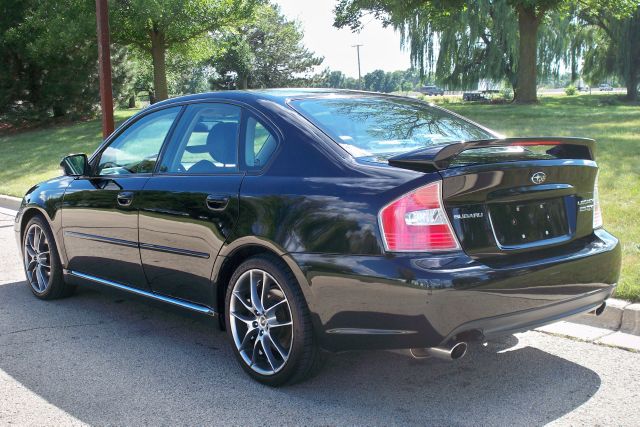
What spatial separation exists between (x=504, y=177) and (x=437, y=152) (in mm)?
382

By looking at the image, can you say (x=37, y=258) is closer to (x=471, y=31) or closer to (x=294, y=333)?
(x=294, y=333)

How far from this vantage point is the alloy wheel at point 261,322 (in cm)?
383

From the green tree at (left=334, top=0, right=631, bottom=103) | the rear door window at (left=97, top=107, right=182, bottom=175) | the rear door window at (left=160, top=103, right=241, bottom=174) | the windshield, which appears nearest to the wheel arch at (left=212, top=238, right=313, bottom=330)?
the rear door window at (left=160, top=103, right=241, bottom=174)

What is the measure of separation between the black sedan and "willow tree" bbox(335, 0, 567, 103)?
78.2 ft

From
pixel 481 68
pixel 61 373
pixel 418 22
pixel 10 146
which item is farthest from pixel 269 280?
pixel 481 68

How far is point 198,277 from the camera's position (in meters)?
4.23

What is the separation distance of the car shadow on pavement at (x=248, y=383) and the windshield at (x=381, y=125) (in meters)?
1.18

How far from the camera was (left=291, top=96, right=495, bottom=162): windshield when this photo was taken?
3.89m

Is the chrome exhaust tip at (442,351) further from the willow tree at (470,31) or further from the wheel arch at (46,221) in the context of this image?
the willow tree at (470,31)

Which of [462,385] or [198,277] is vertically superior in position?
[198,277]

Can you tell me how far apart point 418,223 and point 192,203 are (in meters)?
1.55

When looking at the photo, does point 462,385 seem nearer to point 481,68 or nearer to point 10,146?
point 10,146

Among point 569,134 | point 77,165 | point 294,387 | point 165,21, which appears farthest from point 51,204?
point 165,21

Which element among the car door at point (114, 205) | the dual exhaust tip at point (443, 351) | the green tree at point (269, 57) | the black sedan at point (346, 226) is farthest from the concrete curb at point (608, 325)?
the green tree at point (269, 57)
